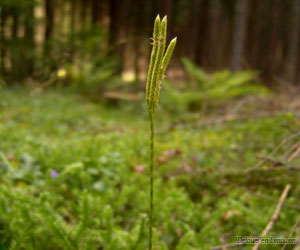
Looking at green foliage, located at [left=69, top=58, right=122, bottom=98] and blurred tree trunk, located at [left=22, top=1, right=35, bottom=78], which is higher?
blurred tree trunk, located at [left=22, top=1, right=35, bottom=78]

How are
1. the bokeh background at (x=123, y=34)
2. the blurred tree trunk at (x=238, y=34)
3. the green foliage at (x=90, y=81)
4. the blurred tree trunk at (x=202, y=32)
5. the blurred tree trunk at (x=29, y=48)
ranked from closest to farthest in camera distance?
the green foliage at (x=90, y=81), the blurred tree trunk at (x=238, y=34), the bokeh background at (x=123, y=34), the blurred tree trunk at (x=29, y=48), the blurred tree trunk at (x=202, y=32)

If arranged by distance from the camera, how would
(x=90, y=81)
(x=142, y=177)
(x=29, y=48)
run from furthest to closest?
(x=29, y=48) < (x=90, y=81) < (x=142, y=177)

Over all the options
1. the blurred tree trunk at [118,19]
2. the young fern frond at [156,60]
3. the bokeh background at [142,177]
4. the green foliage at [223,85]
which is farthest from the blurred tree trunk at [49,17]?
the young fern frond at [156,60]

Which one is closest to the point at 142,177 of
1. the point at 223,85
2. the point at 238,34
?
the point at 223,85

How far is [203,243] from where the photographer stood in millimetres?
1619

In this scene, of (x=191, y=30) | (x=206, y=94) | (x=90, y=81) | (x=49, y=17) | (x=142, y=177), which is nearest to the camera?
(x=142, y=177)

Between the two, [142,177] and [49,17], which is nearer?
[142,177]

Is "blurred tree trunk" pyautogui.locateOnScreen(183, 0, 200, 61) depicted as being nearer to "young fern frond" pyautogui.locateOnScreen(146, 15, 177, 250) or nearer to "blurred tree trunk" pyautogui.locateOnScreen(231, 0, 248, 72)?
"blurred tree trunk" pyautogui.locateOnScreen(231, 0, 248, 72)

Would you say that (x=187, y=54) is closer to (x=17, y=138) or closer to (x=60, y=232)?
(x=17, y=138)

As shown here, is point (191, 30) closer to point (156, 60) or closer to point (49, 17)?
point (49, 17)

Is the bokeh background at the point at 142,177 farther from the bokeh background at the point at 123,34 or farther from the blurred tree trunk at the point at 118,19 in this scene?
the blurred tree trunk at the point at 118,19

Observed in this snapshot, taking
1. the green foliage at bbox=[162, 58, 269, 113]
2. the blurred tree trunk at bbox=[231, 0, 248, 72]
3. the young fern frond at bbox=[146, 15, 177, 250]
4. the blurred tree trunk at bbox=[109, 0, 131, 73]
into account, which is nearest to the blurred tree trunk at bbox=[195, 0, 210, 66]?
the blurred tree trunk at bbox=[109, 0, 131, 73]

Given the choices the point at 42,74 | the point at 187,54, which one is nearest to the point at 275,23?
the point at 187,54

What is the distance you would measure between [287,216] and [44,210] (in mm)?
1281
